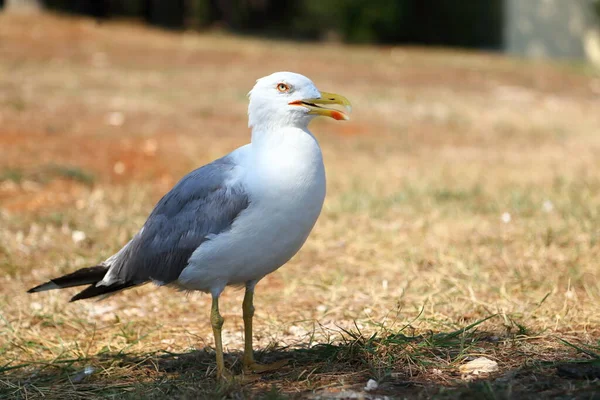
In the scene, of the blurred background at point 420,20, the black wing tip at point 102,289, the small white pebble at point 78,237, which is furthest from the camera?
the blurred background at point 420,20

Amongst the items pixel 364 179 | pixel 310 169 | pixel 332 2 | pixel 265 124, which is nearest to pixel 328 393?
pixel 310 169

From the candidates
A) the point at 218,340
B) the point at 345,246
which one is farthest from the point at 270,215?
Result: the point at 345,246

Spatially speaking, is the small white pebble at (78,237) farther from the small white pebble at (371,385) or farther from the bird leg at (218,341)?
the small white pebble at (371,385)

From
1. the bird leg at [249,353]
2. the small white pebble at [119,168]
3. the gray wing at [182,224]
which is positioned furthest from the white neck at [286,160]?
the small white pebble at [119,168]

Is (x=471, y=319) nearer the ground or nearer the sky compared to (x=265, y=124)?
nearer the ground

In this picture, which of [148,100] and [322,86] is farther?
[322,86]

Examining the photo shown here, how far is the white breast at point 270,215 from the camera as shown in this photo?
11.2ft

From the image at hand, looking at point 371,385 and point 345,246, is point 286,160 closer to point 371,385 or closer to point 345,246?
point 371,385

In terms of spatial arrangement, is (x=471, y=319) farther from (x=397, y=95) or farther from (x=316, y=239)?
(x=397, y=95)

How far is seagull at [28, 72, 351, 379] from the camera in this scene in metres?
3.43

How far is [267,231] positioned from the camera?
3.41m

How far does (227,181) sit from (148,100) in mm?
8294

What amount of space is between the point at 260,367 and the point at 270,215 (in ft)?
2.28

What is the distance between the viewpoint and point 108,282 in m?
3.82
